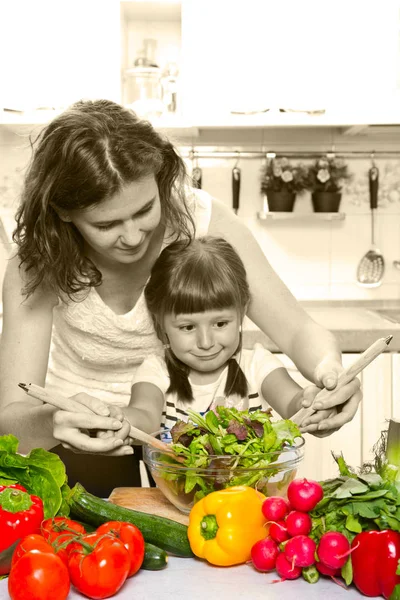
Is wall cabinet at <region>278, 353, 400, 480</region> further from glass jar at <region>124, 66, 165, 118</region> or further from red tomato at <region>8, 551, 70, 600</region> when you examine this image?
red tomato at <region>8, 551, 70, 600</region>

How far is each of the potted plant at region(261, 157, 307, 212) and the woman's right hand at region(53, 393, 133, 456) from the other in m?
1.94

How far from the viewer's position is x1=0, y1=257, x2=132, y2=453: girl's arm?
150cm

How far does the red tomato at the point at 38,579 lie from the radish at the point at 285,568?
250 mm

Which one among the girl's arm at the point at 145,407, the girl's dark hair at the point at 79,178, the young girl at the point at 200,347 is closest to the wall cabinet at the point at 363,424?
the young girl at the point at 200,347

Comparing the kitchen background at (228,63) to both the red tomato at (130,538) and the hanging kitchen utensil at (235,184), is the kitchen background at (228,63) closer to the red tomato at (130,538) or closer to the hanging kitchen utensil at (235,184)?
the hanging kitchen utensil at (235,184)

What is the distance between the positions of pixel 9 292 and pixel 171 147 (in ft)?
1.47

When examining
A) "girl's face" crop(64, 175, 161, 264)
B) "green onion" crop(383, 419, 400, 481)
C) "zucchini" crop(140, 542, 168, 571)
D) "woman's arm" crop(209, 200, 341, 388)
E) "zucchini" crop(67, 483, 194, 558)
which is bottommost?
"zucchini" crop(140, 542, 168, 571)

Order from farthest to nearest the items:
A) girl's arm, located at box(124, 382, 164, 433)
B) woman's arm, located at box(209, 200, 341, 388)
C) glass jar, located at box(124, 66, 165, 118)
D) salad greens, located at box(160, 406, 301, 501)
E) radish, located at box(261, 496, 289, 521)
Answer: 1. glass jar, located at box(124, 66, 165, 118)
2. woman's arm, located at box(209, 200, 341, 388)
3. girl's arm, located at box(124, 382, 164, 433)
4. salad greens, located at box(160, 406, 301, 501)
5. radish, located at box(261, 496, 289, 521)

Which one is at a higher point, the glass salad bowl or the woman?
the woman

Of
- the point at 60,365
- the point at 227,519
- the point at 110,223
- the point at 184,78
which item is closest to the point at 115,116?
the point at 110,223

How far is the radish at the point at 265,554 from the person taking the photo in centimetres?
96

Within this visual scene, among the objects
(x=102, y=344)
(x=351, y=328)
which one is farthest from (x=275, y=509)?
(x=351, y=328)

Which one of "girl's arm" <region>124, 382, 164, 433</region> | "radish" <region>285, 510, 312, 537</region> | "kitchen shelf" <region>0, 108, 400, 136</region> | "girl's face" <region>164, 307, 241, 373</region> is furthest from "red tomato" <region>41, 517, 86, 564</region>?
"kitchen shelf" <region>0, 108, 400, 136</region>

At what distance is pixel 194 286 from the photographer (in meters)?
1.65
